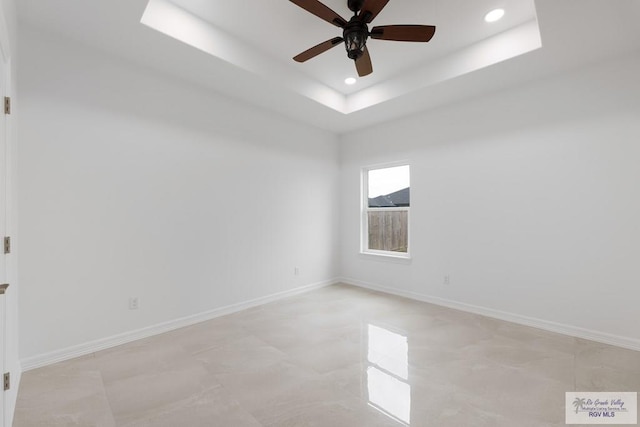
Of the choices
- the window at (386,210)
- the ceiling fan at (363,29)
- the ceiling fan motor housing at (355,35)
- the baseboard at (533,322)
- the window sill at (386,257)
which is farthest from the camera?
the window at (386,210)

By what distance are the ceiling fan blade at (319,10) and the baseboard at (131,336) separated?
321 centimetres

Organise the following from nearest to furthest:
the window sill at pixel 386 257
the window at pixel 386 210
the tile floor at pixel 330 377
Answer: the tile floor at pixel 330 377 < the window sill at pixel 386 257 < the window at pixel 386 210

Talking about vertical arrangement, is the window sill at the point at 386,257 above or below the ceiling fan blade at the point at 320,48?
below

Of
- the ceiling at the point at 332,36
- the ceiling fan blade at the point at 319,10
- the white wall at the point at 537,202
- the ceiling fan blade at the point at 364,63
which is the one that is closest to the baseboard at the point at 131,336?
the white wall at the point at 537,202

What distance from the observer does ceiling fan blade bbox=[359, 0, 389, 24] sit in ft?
6.66

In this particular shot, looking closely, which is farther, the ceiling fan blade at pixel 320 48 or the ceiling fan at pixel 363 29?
the ceiling fan blade at pixel 320 48

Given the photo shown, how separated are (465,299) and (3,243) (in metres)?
4.35

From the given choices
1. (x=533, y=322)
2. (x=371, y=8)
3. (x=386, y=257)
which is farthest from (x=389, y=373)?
(x=371, y=8)

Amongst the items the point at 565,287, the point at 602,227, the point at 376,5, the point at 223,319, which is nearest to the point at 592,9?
the point at 376,5

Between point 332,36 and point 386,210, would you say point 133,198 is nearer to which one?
point 332,36

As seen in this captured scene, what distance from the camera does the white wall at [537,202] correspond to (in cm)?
279

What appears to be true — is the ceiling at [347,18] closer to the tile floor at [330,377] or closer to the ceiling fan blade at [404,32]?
the ceiling fan blade at [404,32]

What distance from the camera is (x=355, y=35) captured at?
2268mm

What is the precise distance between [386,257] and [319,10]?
139 inches
